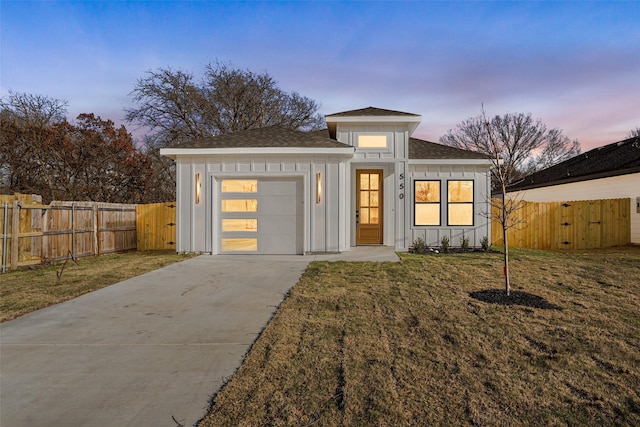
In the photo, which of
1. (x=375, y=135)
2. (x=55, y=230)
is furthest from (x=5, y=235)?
(x=375, y=135)

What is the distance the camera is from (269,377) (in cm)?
261

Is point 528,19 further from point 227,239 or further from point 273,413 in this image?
point 273,413

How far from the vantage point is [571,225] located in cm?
1234

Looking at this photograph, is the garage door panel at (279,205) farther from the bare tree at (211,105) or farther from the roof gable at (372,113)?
the bare tree at (211,105)

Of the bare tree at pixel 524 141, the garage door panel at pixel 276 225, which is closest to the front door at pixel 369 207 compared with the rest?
the garage door panel at pixel 276 225

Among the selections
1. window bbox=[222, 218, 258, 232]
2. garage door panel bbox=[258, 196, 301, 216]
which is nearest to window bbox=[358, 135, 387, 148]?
garage door panel bbox=[258, 196, 301, 216]

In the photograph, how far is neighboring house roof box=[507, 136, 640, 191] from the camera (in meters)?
12.4

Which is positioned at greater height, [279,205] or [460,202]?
[460,202]

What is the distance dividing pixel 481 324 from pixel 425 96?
16.4 metres

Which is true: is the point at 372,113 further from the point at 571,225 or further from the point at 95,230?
the point at 95,230

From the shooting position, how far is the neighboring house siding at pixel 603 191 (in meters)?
11.7

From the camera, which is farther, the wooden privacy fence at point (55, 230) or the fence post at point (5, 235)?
the wooden privacy fence at point (55, 230)

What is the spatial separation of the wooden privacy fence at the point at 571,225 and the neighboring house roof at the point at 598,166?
1.33 m

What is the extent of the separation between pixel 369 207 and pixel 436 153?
9.26 ft
